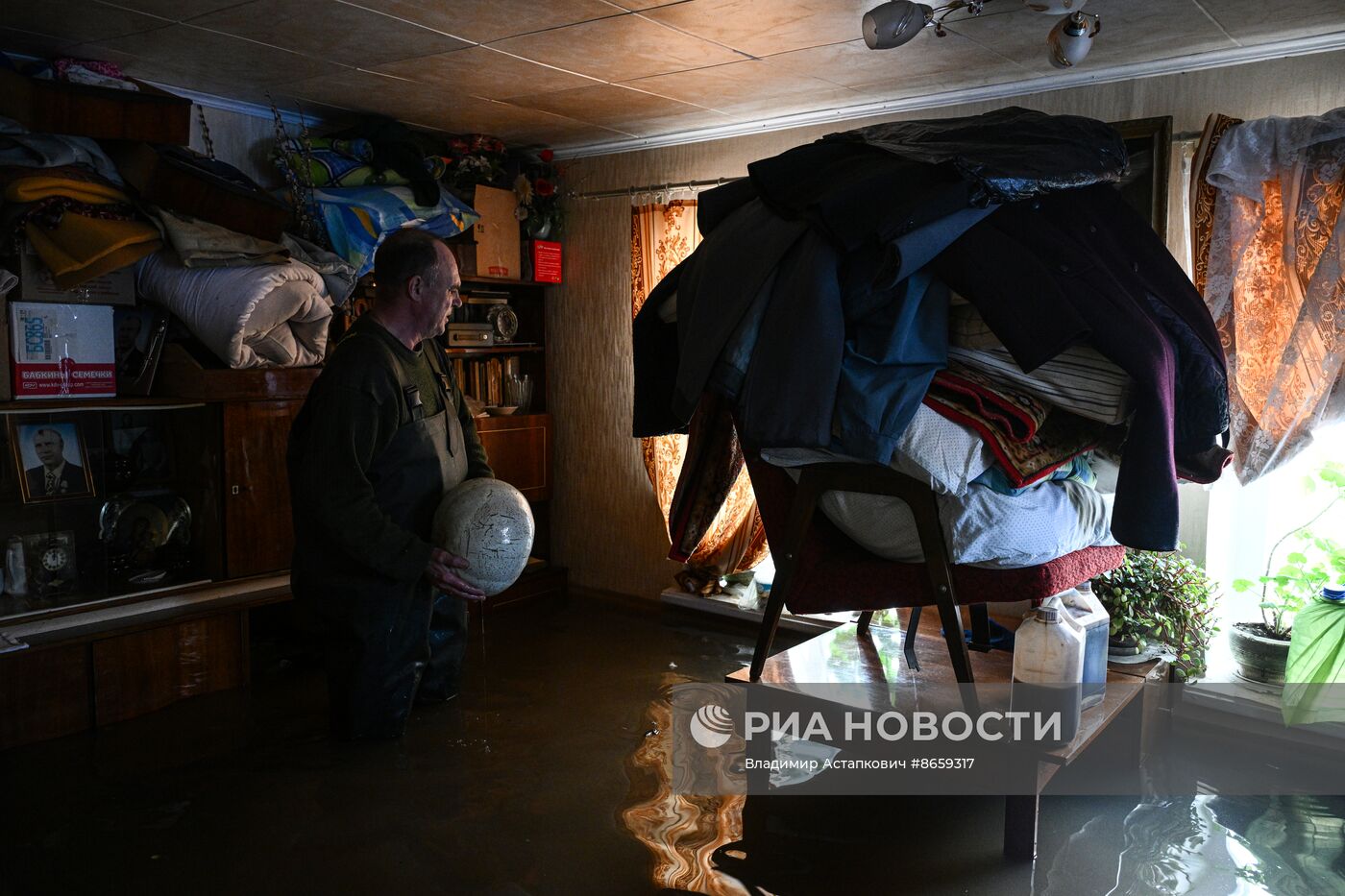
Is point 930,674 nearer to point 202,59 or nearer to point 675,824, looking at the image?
point 675,824

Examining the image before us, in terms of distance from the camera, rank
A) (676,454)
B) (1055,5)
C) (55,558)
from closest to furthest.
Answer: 1. (1055,5)
2. (55,558)
3. (676,454)

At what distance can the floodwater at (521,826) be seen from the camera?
2553 millimetres

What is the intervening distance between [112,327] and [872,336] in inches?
123

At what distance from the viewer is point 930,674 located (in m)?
2.79

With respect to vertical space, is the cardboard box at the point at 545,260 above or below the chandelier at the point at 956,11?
below

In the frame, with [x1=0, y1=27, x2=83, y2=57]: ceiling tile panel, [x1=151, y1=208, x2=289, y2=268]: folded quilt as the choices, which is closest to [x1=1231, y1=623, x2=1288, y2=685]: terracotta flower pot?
[x1=151, y1=208, x2=289, y2=268]: folded quilt

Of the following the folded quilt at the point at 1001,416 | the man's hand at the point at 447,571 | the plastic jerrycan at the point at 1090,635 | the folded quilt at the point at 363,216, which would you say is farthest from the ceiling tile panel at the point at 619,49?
the plastic jerrycan at the point at 1090,635

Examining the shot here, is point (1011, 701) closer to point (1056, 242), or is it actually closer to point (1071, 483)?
point (1071, 483)

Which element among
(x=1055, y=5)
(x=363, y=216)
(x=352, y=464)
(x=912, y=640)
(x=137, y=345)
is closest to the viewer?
(x=1055, y=5)

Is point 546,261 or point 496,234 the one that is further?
point 546,261

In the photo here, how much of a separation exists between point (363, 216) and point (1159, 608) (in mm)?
3521

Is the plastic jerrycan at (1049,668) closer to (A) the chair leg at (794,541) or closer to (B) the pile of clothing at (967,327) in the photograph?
(B) the pile of clothing at (967,327)

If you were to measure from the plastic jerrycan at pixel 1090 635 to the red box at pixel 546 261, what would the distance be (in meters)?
3.52

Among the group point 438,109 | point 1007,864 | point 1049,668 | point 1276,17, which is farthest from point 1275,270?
point 438,109
